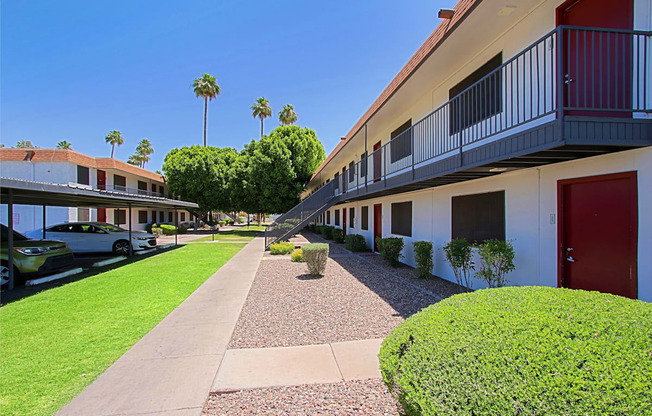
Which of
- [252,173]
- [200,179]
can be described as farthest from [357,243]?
[200,179]

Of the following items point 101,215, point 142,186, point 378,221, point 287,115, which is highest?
point 287,115

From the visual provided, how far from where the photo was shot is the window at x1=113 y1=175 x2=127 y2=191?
26.9 m

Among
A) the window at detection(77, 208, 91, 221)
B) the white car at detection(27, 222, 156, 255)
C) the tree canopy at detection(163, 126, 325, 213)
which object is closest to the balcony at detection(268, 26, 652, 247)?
the white car at detection(27, 222, 156, 255)

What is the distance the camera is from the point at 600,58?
421 centimetres

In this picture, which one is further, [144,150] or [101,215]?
[144,150]

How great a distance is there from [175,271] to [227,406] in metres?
8.29

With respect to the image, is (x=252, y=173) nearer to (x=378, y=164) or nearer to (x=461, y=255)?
(x=378, y=164)

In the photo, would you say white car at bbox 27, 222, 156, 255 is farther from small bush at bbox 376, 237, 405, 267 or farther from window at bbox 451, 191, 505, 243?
window at bbox 451, 191, 505, 243

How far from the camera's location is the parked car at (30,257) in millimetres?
8328

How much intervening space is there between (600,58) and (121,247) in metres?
17.7

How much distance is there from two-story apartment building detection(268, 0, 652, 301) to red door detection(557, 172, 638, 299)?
0.02 m

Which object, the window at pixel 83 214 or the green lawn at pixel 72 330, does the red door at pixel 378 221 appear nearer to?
the green lawn at pixel 72 330

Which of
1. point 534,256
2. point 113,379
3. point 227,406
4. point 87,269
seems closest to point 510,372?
point 227,406

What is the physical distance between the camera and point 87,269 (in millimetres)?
10867
